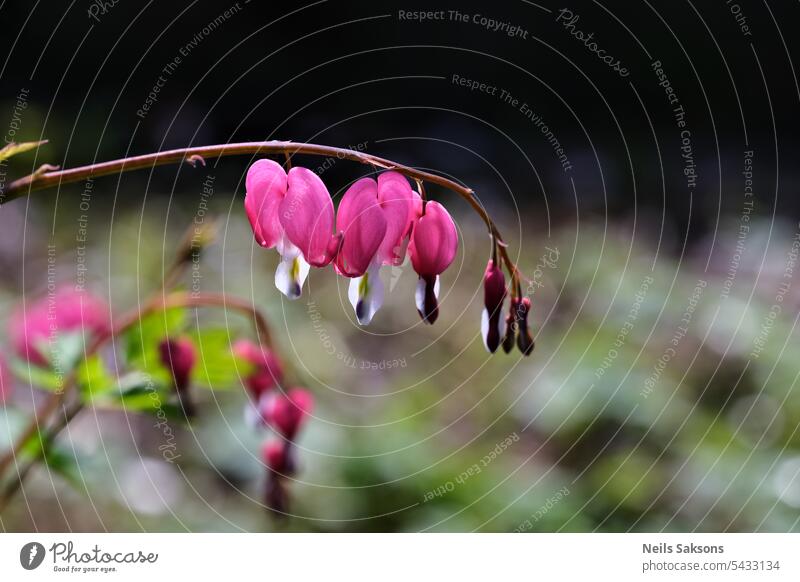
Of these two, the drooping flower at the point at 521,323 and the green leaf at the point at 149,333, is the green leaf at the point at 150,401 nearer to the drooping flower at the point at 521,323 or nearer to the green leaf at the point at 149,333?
the green leaf at the point at 149,333

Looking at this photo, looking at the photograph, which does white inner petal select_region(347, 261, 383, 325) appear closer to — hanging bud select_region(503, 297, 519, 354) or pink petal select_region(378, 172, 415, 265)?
pink petal select_region(378, 172, 415, 265)

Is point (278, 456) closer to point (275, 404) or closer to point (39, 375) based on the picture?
point (275, 404)

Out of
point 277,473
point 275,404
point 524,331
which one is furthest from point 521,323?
point 277,473

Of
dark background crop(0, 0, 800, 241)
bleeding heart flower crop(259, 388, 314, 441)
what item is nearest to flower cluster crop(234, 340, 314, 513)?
bleeding heart flower crop(259, 388, 314, 441)

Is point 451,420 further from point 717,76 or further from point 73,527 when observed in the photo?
point 717,76

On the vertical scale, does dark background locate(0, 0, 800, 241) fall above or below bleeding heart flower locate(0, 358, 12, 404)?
above

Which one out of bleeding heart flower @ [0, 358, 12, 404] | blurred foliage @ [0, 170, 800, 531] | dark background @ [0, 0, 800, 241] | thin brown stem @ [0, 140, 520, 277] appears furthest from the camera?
dark background @ [0, 0, 800, 241]
